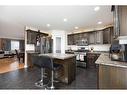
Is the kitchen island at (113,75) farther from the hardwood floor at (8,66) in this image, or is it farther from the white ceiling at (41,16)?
the hardwood floor at (8,66)

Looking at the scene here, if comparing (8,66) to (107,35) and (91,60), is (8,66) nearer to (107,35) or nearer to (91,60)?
(91,60)

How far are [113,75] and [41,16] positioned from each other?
2.20 metres

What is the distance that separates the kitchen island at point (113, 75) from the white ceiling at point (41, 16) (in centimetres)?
129

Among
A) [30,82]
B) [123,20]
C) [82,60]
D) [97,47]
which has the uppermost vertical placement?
[123,20]

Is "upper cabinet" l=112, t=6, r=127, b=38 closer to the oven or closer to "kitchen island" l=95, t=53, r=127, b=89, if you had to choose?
"kitchen island" l=95, t=53, r=127, b=89

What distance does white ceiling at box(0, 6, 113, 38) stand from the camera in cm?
239

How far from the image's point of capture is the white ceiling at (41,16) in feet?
7.86

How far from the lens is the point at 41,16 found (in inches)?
110

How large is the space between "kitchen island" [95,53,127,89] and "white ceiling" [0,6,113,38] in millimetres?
1290

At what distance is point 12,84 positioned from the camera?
8.70 feet

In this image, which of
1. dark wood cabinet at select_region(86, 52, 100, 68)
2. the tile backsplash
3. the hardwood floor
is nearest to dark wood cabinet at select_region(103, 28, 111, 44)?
the tile backsplash

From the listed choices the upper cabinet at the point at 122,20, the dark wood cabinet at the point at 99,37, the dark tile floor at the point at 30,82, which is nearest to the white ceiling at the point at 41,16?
the upper cabinet at the point at 122,20

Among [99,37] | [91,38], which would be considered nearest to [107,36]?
[99,37]

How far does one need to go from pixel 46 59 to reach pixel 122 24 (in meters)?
1.66
